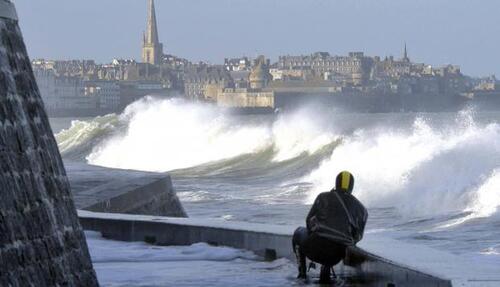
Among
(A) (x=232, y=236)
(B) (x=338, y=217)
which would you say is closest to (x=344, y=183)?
(B) (x=338, y=217)

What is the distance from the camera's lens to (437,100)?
176m

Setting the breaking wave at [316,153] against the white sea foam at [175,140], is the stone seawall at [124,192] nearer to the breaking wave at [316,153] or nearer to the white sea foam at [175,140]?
the breaking wave at [316,153]

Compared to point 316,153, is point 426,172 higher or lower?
higher

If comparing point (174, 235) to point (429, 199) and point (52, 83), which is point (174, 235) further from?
point (52, 83)

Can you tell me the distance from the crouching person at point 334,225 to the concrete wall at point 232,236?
0.53ft

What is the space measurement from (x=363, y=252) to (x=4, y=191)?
3254mm

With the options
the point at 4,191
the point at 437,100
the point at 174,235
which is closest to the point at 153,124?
the point at 174,235

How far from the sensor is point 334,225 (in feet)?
28.6

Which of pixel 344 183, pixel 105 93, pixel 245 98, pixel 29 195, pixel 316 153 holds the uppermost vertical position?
pixel 29 195

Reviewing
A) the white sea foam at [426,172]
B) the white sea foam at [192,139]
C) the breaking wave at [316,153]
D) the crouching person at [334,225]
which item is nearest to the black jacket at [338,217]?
the crouching person at [334,225]

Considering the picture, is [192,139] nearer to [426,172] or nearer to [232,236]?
[426,172]

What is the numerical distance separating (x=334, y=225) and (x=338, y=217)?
6 centimetres

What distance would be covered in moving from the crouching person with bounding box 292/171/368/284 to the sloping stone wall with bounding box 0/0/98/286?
168cm

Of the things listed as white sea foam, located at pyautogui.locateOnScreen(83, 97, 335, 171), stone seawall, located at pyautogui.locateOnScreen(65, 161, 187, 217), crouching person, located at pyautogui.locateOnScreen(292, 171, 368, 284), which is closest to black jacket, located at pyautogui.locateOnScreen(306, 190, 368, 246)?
crouching person, located at pyautogui.locateOnScreen(292, 171, 368, 284)
